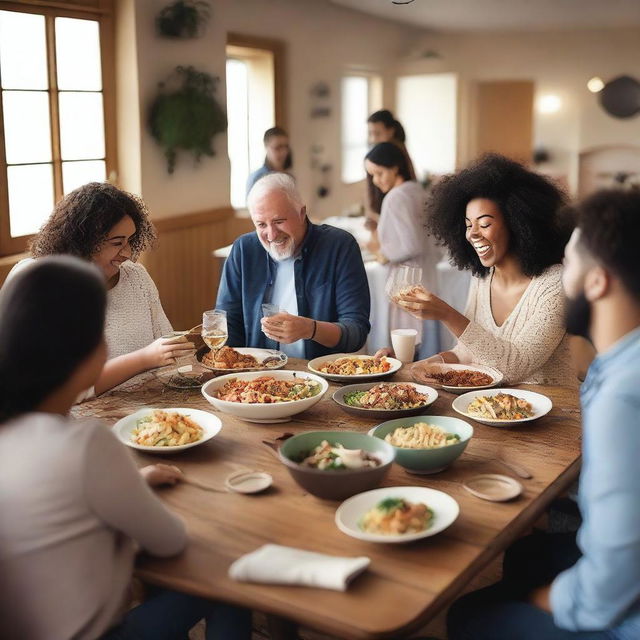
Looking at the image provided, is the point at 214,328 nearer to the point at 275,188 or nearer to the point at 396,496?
the point at 275,188

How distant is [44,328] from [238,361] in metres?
1.20

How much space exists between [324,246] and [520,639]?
5.60 ft

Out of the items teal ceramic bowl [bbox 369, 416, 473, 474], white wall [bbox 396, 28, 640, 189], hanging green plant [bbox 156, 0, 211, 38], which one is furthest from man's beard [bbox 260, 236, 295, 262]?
white wall [bbox 396, 28, 640, 189]

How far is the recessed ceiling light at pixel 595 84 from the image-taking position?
9562 mm

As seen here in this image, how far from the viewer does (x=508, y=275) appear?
2.55 meters

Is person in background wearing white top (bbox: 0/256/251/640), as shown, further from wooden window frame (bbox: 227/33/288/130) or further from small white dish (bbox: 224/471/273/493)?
wooden window frame (bbox: 227/33/288/130)

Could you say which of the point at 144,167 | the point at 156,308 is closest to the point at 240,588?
the point at 156,308

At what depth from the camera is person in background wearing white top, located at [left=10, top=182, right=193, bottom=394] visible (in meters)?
2.38

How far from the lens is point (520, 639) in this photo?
4.71ft

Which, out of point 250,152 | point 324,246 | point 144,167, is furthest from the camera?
point 250,152

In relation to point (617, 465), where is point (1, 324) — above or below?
above

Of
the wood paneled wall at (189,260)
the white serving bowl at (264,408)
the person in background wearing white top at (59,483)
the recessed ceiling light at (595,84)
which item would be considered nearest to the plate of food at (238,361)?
the white serving bowl at (264,408)

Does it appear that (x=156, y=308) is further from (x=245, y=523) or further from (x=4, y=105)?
(x=4, y=105)

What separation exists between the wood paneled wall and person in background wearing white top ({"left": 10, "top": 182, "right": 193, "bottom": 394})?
2.64 metres
